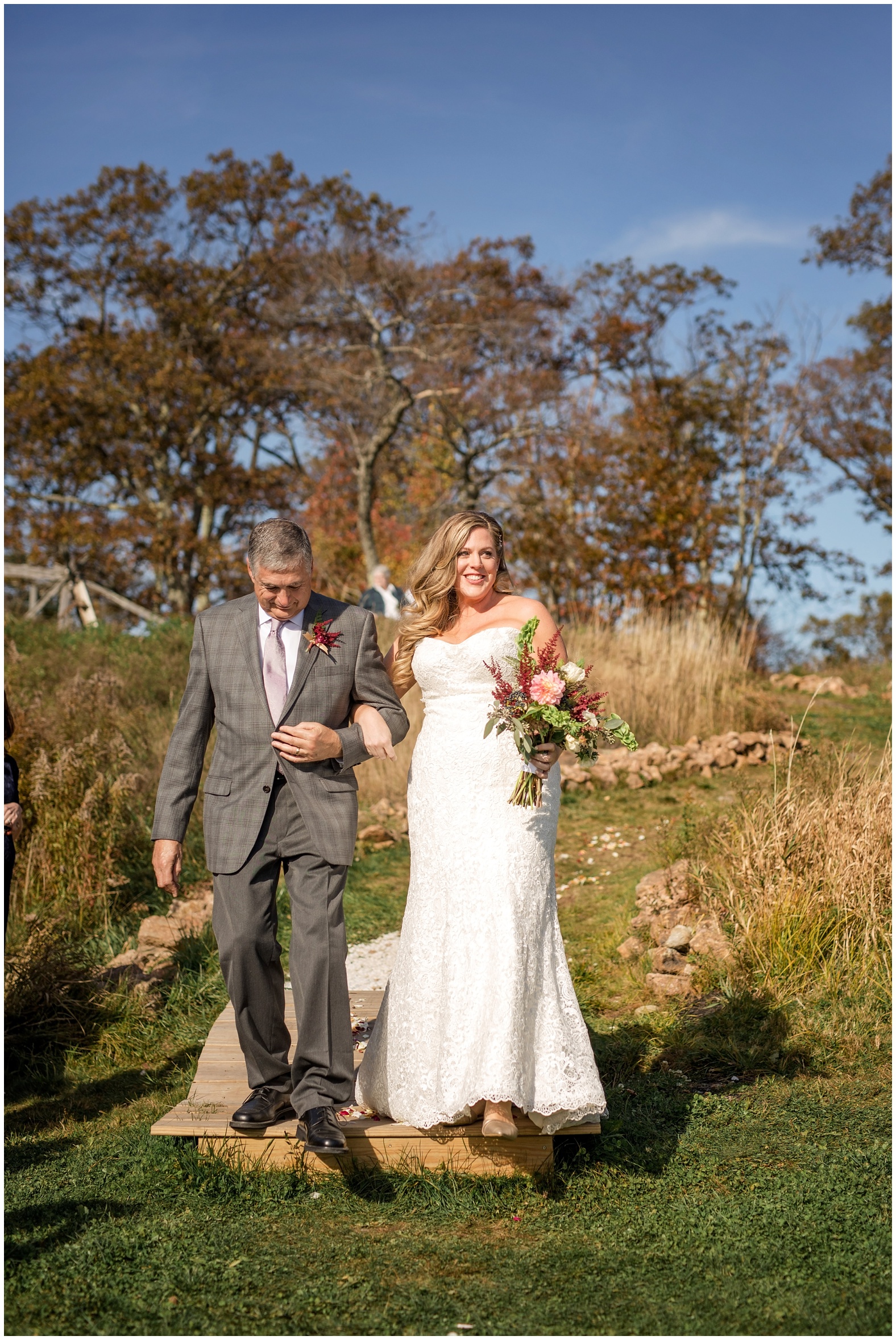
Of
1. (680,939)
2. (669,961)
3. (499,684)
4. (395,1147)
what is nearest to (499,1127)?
(395,1147)

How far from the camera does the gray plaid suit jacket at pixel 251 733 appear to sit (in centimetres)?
413

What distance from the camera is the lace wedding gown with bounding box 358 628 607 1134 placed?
412cm

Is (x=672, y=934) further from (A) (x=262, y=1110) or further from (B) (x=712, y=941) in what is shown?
(A) (x=262, y=1110)

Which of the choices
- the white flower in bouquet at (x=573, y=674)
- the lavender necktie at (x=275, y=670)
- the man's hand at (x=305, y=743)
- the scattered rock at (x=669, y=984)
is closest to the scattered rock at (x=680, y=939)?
the scattered rock at (x=669, y=984)

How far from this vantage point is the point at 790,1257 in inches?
141

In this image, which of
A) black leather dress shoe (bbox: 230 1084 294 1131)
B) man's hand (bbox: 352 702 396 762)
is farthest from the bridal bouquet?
black leather dress shoe (bbox: 230 1084 294 1131)

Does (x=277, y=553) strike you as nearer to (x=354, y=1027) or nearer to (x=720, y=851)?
(x=354, y=1027)

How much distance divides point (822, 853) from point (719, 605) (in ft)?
44.2

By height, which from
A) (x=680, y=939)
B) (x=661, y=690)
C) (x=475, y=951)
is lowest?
(x=680, y=939)

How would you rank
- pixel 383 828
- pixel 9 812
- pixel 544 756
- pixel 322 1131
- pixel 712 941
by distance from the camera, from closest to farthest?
pixel 322 1131, pixel 544 756, pixel 9 812, pixel 712 941, pixel 383 828

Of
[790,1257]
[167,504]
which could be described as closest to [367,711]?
[790,1257]

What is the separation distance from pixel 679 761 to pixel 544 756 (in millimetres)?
6580

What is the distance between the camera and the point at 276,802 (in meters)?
4.18

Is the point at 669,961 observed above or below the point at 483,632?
below
